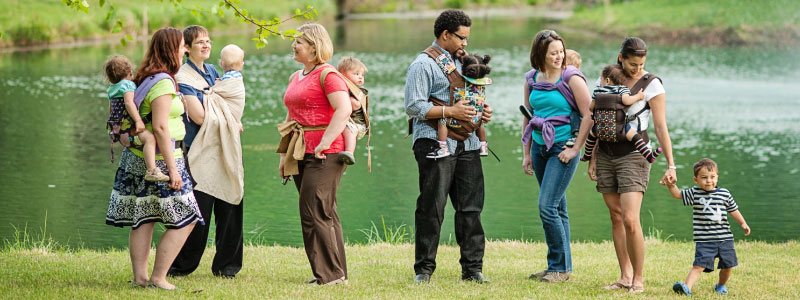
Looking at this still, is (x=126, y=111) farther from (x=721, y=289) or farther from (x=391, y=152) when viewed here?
(x=391, y=152)

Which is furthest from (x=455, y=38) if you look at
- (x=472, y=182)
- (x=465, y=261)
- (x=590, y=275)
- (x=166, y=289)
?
(x=166, y=289)

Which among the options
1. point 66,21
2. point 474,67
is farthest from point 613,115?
point 66,21

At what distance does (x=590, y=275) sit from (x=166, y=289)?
2.58 meters

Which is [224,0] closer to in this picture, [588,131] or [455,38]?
[455,38]

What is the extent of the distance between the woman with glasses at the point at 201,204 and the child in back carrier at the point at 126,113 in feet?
1.78

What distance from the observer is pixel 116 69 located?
514 cm

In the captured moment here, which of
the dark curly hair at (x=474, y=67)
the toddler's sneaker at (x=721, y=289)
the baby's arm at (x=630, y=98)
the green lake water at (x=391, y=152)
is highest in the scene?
the dark curly hair at (x=474, y=67)

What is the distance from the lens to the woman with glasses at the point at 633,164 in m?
5.29

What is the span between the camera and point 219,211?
5.95m

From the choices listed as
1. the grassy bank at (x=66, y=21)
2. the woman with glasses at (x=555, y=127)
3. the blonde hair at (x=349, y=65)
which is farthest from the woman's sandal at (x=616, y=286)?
the grassy bank at (x=66, y=21)

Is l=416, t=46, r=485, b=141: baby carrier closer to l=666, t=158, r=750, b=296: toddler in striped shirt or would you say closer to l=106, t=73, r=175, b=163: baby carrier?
l=666, t=158, r=750, b=296: toddler in striped shirt

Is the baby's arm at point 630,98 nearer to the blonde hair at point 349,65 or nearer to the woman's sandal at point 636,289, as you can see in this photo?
the woman's sandal at point 636,289

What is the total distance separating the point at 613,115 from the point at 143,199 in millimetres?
2559

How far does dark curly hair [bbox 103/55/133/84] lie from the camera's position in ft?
16.9
